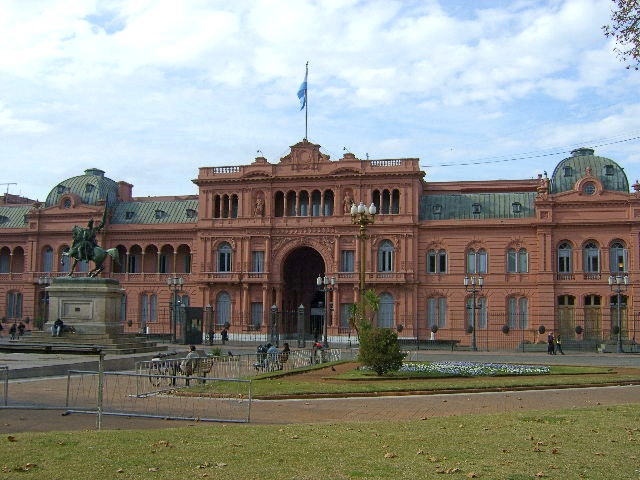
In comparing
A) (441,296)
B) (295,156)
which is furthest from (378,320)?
(295,156)

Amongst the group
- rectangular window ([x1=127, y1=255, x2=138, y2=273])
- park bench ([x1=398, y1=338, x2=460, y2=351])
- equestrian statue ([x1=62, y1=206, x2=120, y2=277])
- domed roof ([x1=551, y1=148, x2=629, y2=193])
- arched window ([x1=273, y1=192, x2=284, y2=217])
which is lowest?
park bench ([x1=398, y1=338, x2=460, y2=351])

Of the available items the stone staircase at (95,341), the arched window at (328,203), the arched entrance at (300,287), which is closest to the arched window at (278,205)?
the arched entrance at (300,287)

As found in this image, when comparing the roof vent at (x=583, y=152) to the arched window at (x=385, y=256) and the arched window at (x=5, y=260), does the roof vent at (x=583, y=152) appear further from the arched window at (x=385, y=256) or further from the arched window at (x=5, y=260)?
the arched window at (x=5, y=260)

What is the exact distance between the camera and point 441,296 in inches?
2554

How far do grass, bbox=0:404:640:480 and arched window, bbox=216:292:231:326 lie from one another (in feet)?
177

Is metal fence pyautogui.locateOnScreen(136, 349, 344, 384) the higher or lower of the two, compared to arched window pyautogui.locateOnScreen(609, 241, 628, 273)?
lower

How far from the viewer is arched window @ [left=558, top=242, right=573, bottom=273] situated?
62.9 metres

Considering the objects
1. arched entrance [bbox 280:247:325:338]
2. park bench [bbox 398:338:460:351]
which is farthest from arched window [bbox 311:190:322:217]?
park bench [bbox 398:338:460:351]

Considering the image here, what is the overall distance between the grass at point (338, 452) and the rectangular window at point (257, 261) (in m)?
53.1

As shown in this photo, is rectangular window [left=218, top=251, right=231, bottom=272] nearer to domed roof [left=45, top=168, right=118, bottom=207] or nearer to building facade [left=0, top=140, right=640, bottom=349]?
building facade [left=0, top=140, right=640, bottom=349]

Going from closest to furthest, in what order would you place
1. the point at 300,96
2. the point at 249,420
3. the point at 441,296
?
the point at 249,420 → the point at 441,296 → the point at 300,96

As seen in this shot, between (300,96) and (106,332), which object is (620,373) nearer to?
(106,332)

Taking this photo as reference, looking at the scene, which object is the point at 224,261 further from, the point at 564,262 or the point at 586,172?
the point at 586,172

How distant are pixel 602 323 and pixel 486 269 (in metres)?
10.2
